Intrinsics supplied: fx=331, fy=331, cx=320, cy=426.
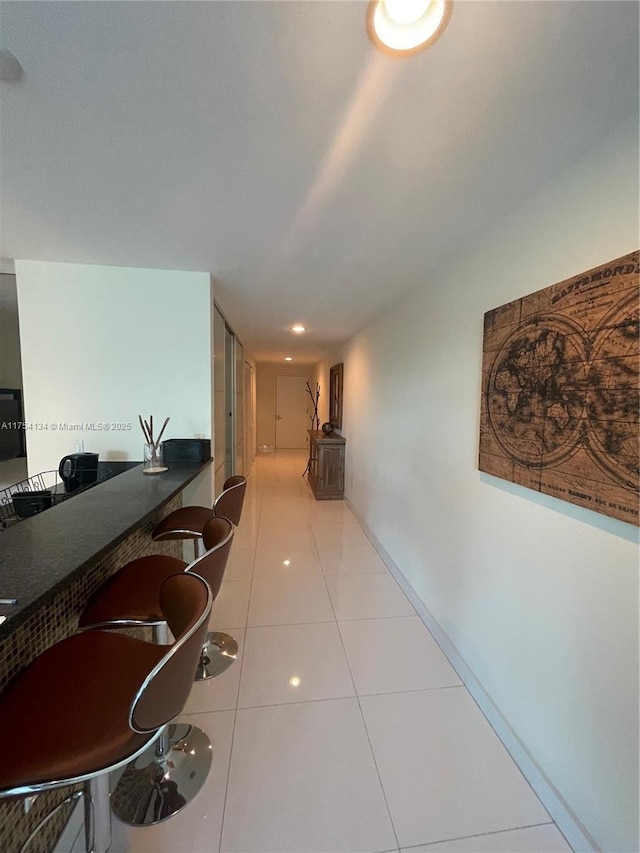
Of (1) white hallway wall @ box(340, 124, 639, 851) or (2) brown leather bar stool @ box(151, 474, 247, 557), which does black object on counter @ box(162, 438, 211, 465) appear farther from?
(1) white hallway wall @ box(340, 124, 639, 851)

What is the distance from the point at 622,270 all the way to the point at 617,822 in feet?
5.46

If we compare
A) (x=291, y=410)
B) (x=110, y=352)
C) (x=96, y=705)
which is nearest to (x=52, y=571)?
(x=96, y=705)

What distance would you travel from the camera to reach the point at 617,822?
3.30 ft

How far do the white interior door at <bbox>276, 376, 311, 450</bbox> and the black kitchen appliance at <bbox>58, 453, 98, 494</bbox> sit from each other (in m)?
6.95

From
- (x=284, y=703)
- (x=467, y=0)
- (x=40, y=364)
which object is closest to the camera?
(x=467, y=0)

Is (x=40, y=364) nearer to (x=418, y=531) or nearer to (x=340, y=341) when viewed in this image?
(x=418, y=531)

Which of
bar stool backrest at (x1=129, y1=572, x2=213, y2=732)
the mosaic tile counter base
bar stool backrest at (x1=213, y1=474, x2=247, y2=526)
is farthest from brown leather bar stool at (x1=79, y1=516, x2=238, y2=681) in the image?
bar stool backrest at (x1=213, y1=474, x2=247, y2=526)

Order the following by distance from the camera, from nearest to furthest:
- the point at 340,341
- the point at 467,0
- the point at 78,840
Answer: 1. the point at 467,0
2. the point at 78,840
3. the point at 340,341

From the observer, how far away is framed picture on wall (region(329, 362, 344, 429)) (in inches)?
212

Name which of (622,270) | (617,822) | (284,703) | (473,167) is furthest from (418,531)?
(473,167)

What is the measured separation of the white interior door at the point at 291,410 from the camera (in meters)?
9.10

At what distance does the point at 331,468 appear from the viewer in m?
4.95

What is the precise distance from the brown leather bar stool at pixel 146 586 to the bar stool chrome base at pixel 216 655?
22.8 inches

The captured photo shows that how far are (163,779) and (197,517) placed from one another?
107 centimetres
